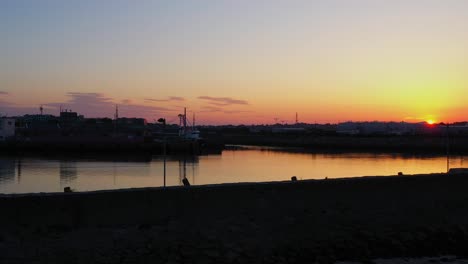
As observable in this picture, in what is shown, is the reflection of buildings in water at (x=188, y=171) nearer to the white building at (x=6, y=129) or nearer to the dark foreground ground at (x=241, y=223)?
the dark foreground ground at (x=241, y=223)

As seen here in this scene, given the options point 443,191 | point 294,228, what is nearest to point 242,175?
point 443,191

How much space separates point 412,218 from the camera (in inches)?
502

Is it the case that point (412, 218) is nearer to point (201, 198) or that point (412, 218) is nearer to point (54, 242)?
point (201, 198)

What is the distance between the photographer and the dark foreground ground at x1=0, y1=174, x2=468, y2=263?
363 inches

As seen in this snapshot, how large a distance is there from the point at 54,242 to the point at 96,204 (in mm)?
1136

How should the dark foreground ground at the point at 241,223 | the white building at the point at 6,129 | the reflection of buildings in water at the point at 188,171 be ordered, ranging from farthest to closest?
the white building at the point at 6,129 → the reflection of buildings in water at the point at 188,171 → the dark foreground ground at the point at 241,223

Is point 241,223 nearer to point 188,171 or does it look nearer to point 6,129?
point 188,171

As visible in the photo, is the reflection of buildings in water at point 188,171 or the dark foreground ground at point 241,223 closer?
the dark foreground ground at point 241,223

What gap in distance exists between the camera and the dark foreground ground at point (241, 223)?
30.3 feet

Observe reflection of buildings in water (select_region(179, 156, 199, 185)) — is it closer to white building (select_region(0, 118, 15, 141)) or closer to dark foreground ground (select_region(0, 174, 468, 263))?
dark foreground ground (select_region(0, 174, 468, 263))

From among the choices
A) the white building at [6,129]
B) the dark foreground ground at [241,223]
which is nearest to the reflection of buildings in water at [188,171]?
the dark foreground ground at [241,223]

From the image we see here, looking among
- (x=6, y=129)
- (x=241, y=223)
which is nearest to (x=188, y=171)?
(x=241, y=223)

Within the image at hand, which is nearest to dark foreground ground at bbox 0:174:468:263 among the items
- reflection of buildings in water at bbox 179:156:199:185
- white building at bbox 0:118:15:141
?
reflection of buildings in water at bbox 179:156:199:185

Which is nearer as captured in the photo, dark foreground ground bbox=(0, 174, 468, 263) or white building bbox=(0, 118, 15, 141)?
dark foreground ground bbox=(0, 174, 468, 263)
